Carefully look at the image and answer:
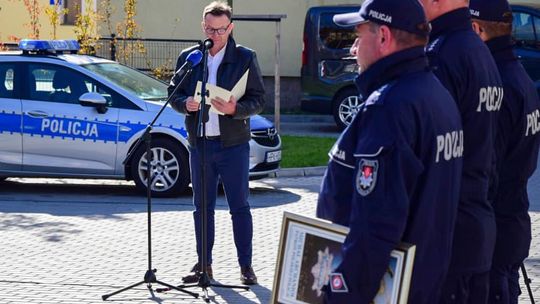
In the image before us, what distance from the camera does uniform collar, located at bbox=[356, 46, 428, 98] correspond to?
12.7ft

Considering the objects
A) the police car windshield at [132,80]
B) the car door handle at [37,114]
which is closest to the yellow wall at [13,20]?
the police car windshield at [132,80]

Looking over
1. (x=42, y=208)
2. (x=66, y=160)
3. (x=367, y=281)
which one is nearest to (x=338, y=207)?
(x=367, y=281)

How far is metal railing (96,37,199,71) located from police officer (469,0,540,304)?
14.7 meters

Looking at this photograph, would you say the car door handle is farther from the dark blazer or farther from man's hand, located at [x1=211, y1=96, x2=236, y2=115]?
man's hand, located at [x1=211, y1=96, x2=236, y2=115]

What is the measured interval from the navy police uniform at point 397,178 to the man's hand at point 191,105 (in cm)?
388

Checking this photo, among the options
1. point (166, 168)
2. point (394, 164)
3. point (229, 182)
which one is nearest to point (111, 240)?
point (229, 182)

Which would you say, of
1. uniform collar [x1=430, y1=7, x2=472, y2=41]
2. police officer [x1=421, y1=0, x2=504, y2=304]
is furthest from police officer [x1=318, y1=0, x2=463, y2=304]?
uniform collar [x1=430, y1=7, x2=472, y2=41]

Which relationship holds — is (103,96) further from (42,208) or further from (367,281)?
(367,281)

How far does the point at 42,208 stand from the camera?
468 inches

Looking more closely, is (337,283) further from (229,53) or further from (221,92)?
(229,53)

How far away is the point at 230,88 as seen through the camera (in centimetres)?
809

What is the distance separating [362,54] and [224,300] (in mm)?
4141

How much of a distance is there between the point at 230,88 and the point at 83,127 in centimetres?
485

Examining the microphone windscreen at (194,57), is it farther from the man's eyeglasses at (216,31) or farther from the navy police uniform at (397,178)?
the navy police uniform at (397,178)
